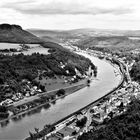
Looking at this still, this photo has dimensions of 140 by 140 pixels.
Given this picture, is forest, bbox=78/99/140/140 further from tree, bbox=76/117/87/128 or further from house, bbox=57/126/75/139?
tree, bbox=76/117/87/128

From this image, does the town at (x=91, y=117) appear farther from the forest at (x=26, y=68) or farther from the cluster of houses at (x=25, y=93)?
the forest at (x=26, y=68)

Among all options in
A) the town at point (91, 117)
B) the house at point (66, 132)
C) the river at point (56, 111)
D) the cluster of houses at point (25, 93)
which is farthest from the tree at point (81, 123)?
the cluster of houses at point (25, 93)

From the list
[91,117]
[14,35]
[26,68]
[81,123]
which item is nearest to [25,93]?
[26,68]

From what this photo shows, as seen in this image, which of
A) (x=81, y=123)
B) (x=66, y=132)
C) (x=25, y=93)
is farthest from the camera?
(x=25, y=93)

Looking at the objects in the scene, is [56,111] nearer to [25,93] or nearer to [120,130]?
[25,93]

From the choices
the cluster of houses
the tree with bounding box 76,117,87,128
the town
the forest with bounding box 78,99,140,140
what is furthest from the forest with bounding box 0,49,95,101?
the forest with bounding box 78,99,140,140

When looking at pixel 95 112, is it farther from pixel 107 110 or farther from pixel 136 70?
pixel 136 70
